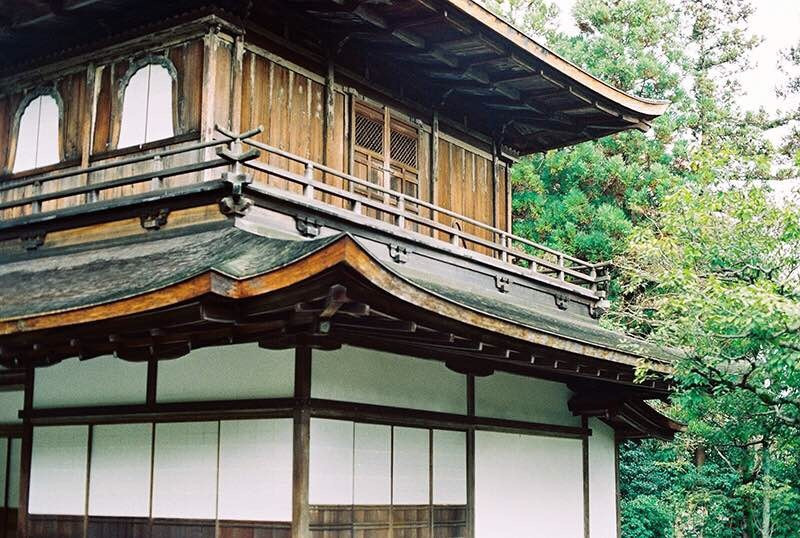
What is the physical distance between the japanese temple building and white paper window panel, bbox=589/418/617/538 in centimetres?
5

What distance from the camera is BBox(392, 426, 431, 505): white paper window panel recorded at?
32.7 ft

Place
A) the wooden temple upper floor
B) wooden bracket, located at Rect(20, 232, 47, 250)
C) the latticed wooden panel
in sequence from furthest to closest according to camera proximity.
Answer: the latticed wooden panel, wooden bracket, located at Rect(20, 232, 47, 250), the wooden temple upper floor

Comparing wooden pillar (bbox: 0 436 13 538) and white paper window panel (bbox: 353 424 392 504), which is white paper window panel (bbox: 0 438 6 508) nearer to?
wooden pillar (bbox: 0 436 13 538)

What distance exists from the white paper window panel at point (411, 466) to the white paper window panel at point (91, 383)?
8.32ft

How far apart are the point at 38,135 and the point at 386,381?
5.30 m

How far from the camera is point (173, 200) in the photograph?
9.66 meters

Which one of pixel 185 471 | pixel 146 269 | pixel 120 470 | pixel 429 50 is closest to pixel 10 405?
pixel 120 470

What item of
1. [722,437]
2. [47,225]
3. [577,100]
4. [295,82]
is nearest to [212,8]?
[295,82]

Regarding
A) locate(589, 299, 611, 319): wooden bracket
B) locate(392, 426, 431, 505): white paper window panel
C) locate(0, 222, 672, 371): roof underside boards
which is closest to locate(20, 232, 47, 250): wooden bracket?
locate(0, 222, 672, 371): roof underside boards

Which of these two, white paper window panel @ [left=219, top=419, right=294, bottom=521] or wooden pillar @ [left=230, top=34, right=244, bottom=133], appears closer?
white paper window panel @ [left=219, top=419, right=294, bottom=521]

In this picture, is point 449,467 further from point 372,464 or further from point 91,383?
point 91,383

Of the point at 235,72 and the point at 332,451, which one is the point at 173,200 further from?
the point at 332,451

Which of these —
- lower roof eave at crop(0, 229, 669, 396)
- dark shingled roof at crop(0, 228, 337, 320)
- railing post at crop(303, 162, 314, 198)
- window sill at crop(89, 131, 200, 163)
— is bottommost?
lower roof eave at crop(0, 229, 669, 396)

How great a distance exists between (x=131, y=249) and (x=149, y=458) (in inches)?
78.4
